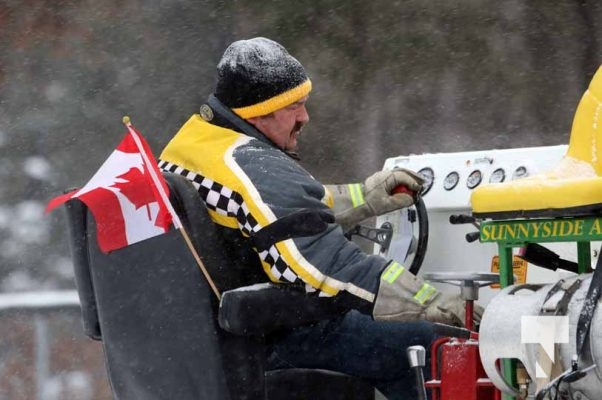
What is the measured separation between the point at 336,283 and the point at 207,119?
69cm

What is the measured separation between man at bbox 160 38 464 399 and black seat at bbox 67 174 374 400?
91mm

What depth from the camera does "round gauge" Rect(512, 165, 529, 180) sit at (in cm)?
449

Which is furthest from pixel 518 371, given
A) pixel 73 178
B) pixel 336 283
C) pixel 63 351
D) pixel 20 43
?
pixel 20 43

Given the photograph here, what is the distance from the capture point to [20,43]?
10914mm

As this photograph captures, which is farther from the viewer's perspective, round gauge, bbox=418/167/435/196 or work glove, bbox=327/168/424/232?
round gauge, bbox=418/167/435/196

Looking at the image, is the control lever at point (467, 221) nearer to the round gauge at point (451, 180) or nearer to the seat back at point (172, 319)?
the round gauge at point (451, 180)

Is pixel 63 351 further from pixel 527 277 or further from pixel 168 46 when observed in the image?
pixel 527 277

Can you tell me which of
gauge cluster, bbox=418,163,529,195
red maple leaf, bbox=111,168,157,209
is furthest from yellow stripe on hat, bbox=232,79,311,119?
gauge cluster, bbox=418,163,529,195

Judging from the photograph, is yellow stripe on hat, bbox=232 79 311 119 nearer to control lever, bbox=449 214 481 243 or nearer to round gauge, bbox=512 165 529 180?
control lever, bbox=449 214 481 243

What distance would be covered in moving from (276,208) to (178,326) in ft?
1.43

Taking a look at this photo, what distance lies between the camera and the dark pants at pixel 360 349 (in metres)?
3.98

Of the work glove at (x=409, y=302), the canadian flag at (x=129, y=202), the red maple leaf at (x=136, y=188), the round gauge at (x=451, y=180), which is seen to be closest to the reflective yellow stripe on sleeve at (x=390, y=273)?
the work glove at (x=409, y=302)

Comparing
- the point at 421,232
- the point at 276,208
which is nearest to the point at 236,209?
the point at 276,208

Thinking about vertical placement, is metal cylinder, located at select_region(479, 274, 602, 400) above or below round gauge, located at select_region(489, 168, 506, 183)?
above
